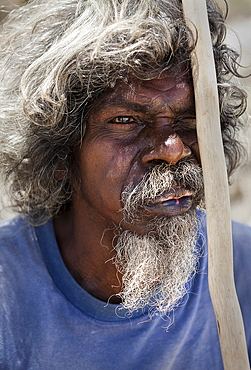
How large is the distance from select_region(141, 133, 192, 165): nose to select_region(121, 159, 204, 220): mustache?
0.03 m

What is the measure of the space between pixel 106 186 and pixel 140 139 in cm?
22

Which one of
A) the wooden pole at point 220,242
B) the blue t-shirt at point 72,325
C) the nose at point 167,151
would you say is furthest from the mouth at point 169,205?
the blue t-shirt at point 72,325

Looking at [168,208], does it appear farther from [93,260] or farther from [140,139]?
[93,260]

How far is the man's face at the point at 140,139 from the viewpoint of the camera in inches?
53.5

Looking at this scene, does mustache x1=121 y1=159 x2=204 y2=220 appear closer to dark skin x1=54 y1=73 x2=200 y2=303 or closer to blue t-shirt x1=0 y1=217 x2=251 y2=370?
dark skin x1=54 y1=73 x2=200 y2=303

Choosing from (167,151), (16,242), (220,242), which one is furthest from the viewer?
(16,242)

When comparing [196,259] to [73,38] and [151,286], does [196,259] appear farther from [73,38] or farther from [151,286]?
[73,38]

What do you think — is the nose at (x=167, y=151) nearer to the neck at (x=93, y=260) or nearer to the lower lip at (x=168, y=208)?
the lower lip at (x=168, y=208)

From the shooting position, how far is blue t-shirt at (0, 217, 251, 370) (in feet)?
5.06

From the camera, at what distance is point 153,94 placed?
136 cm

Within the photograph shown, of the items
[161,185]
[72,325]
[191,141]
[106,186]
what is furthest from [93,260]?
[191,141]

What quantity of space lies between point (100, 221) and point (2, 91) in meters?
0.73

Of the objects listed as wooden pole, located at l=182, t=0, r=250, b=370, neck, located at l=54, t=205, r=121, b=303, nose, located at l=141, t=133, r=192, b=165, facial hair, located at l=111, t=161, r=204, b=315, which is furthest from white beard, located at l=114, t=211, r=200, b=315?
wooden pole, located at l=182, t=0, r=250, b=370

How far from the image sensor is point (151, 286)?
5.06 ft
